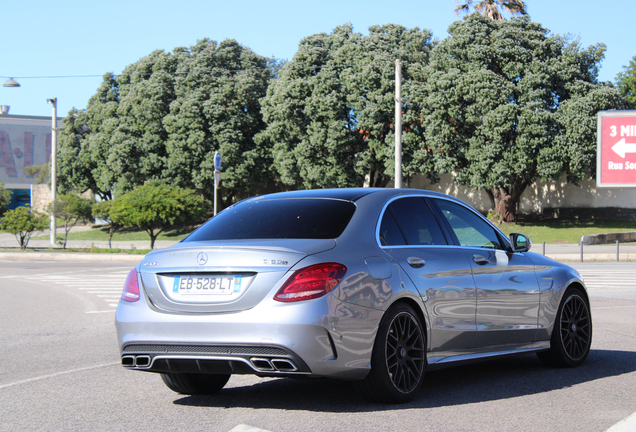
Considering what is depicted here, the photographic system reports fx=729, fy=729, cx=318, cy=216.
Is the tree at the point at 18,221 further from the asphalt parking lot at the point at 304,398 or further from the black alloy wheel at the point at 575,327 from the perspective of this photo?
the black alloy wheel at the point at 575,327

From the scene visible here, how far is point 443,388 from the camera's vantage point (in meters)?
6.02

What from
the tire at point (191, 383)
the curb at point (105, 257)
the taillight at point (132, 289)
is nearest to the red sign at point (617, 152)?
the curb at point (105, 257)

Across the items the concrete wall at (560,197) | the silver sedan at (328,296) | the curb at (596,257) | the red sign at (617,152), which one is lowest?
the curb at (596,257)

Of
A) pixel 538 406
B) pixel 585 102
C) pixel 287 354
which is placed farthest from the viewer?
pixel 585 102

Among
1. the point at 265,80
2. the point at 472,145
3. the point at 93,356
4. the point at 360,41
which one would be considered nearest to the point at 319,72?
the point at 360,41

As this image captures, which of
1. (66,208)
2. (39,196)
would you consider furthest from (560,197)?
(39,196)

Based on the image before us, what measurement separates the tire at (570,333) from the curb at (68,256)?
23573mm

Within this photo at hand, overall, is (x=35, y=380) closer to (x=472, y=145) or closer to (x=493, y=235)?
(x=493, y=235)

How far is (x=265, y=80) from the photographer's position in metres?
54.7

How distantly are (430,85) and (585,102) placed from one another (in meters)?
8.86

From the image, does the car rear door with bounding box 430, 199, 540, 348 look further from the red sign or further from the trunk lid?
the red sign

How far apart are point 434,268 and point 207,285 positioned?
1.79 meters

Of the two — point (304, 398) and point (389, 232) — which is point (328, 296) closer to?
point (389, 232)

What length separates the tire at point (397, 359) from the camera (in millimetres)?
5043
